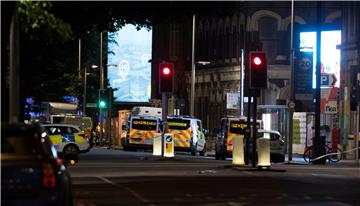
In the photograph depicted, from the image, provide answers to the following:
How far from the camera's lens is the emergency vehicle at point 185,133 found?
1741 inches

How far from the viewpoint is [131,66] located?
93.6m

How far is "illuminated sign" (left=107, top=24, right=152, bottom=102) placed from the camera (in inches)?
3648

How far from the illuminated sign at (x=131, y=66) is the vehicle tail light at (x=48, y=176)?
268 feet

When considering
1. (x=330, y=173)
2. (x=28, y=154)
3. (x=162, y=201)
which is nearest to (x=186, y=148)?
(x=330, y=173)

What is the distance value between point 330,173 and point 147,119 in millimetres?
21951

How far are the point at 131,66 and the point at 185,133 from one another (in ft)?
164

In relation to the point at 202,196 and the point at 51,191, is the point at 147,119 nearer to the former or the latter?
the point at 202,196

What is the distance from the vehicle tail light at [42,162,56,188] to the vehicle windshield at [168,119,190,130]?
34233 millimetres

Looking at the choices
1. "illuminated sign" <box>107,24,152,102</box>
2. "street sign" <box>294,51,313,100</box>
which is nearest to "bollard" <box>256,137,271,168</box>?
"street sign" <box>294,51,313,100</box>

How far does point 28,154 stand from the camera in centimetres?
1017

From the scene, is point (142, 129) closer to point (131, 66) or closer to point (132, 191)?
point (132, 191)

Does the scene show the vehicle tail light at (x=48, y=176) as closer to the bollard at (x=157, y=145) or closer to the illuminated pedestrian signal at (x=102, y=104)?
the bollard at (x=157, y=145)

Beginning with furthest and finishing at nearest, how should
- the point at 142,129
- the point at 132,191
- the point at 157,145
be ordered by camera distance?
the point at 142,129 → the point at 157,145 → the point at 132,191

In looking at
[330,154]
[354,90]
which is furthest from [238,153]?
[354,90]
